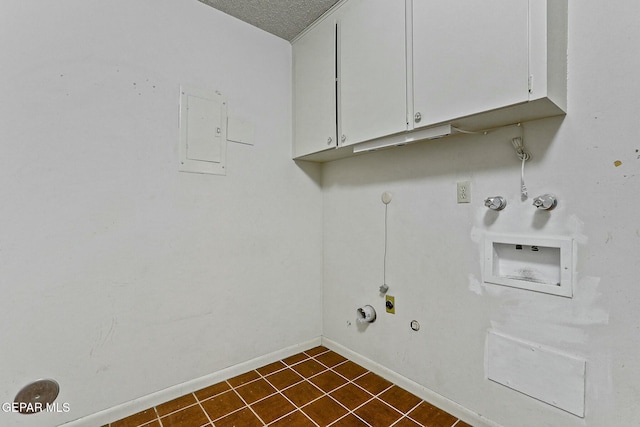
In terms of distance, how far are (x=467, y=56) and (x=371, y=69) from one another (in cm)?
52

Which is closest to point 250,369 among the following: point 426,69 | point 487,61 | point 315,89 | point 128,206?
point 128,206

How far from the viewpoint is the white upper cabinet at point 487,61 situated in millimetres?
1061

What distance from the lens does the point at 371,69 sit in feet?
5.27

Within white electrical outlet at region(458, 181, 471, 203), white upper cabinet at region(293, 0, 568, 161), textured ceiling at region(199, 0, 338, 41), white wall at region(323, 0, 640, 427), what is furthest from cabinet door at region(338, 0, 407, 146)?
white electrical outlet at region(458, 181, 471, 203)

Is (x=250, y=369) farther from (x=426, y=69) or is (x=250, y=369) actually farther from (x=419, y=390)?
(x=426, y=69)

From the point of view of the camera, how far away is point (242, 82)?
1951 mm

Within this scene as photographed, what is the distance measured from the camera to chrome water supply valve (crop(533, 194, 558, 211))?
1.20 m

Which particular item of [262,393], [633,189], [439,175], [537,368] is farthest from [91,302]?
[633,189]

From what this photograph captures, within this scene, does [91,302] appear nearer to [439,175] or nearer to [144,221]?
[144,221]

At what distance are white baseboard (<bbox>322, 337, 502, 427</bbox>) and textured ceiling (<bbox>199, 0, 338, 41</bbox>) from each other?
228cm

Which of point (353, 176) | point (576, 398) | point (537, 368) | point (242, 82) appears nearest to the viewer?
point (576, 398)

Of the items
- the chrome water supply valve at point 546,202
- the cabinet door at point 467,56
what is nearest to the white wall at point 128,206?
the cabinet door at point 467,56

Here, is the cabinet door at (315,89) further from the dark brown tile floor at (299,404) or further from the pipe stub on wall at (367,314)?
the dark brown tile floor at (299,404)

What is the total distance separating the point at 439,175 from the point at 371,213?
1.69 feet
